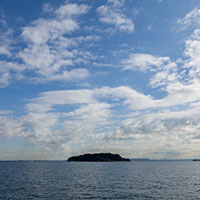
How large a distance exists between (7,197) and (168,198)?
3819 centimetres

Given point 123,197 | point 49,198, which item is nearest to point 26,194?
point 49,198

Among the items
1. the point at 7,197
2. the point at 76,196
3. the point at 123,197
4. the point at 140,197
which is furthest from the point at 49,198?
the point at 140,197

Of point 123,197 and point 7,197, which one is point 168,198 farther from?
point 7,197

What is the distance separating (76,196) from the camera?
52656 mm

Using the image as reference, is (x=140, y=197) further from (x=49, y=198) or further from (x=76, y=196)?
(x=49, y=198)

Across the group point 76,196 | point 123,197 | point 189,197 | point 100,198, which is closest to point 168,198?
point 189,197

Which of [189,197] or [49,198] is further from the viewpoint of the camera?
[189,197]

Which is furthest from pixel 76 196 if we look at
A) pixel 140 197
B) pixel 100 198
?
pixel 140 197

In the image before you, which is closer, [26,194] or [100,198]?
[100,198]

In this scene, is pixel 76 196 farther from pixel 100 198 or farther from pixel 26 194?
pixel 26 194

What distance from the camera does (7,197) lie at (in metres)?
50.7

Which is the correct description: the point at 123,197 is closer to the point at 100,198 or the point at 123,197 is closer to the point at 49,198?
the point at 100,198

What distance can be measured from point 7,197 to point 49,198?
10.2m

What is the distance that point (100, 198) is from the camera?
165ft
